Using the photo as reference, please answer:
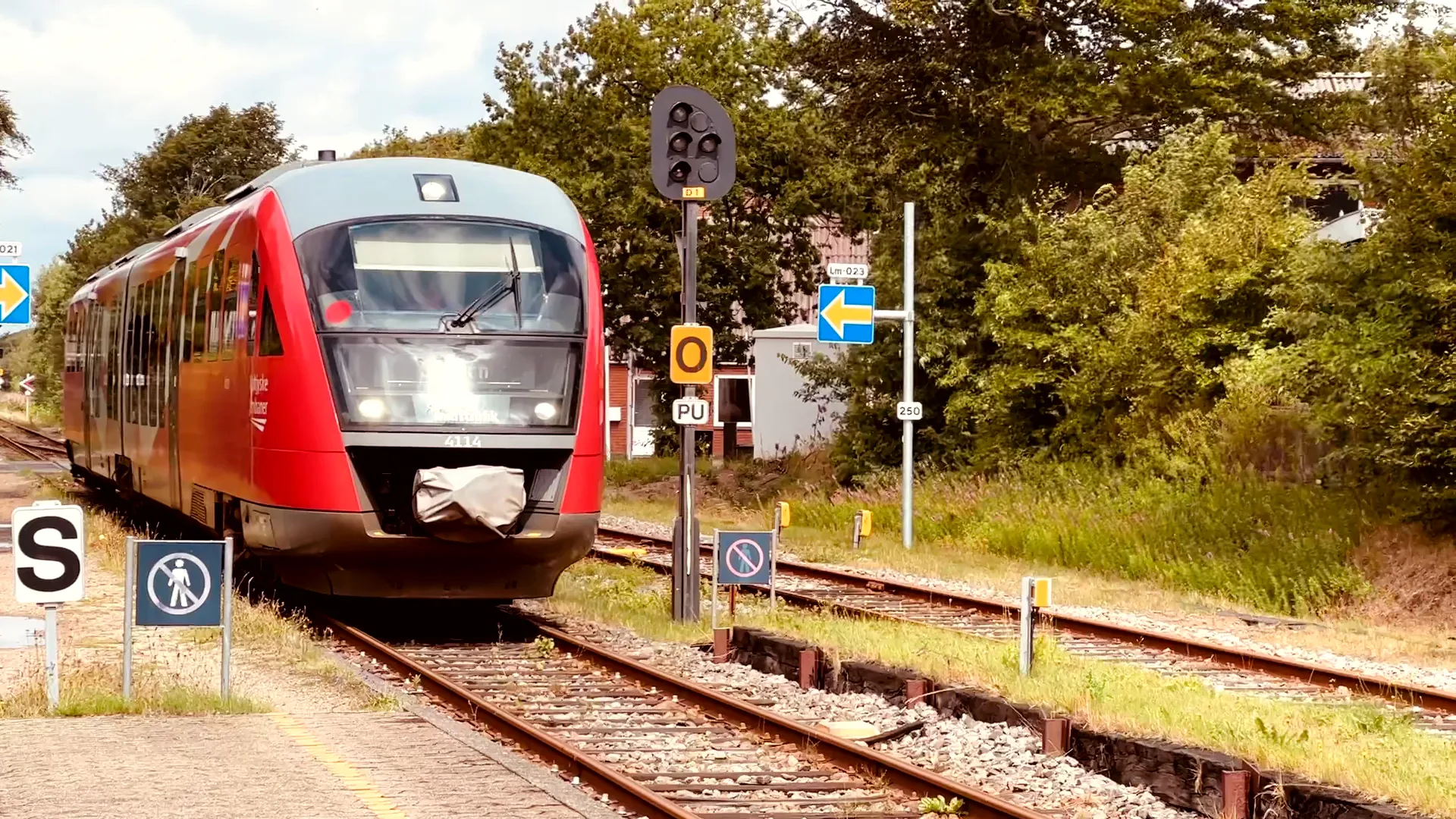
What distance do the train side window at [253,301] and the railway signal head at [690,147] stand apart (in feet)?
10.8

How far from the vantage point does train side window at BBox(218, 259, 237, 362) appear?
16.2m

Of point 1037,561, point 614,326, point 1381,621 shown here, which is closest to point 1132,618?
point 1381,621

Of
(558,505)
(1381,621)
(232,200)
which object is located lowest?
(1381,621)

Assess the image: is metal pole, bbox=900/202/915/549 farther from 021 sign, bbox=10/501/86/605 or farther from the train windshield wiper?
021 sign, bbox=10/501/86/605

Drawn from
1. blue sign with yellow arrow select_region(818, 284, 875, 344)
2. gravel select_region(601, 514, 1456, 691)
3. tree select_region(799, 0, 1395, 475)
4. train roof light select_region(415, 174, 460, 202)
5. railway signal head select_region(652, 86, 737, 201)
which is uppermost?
tree select_region(799, 0, 1395, 475)

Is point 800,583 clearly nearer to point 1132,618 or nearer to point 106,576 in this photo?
point 1132,618

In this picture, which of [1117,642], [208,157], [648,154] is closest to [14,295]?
[1117,642]

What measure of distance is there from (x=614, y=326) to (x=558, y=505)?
31976 mm

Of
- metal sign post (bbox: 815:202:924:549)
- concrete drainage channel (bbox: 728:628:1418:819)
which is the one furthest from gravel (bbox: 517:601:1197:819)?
metal sign post (bbox: 815:202:924:549)

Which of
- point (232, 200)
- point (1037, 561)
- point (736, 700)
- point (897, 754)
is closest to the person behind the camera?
point (897, 754)

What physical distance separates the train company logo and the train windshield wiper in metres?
1.65

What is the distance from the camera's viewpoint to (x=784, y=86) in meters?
46.2

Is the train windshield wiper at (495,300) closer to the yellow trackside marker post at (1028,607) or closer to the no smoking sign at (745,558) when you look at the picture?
the no smoking sign at (745,558)

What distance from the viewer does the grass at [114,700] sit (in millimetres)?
10828
